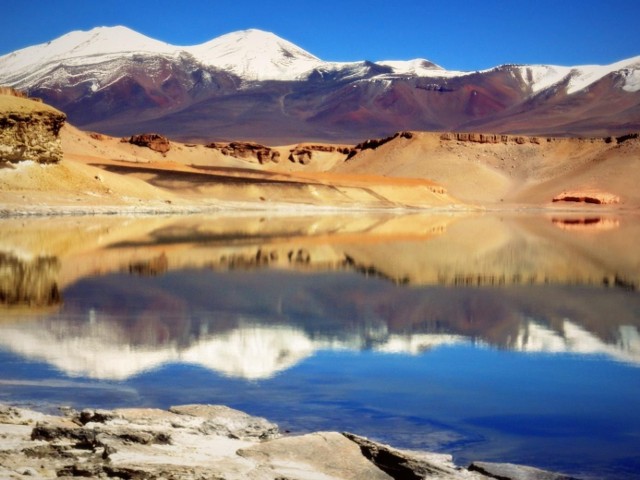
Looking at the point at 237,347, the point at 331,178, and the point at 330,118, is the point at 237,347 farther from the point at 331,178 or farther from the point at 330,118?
the point at 330,118

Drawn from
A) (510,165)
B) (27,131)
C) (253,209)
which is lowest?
(253,209)

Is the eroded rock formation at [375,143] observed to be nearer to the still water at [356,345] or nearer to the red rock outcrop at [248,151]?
the red rock outcrop at [248,151]

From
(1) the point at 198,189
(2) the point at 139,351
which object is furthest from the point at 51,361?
(1) the point at 198,189

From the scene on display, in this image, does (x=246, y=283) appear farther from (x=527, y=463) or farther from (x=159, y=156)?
(x=159, y=156)

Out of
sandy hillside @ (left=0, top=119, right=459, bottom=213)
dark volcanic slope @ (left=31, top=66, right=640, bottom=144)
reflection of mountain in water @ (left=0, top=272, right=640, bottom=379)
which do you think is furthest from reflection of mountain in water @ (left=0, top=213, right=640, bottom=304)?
dark volcanic slope @ (left=31, top=66, right=640, bottom=144)

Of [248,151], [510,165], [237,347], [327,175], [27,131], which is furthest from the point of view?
[248,151]

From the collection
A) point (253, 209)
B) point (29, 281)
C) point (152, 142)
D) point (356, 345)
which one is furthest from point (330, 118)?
point (356, 345)

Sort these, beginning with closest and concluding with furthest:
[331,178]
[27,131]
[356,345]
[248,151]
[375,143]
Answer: [356,345] → [27,131] → [331,178] → [248,151] → [375,143]

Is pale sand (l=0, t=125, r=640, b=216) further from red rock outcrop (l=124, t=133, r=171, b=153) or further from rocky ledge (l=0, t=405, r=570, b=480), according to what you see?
rocky ledge (l=0, t=405, r=570, b=480)

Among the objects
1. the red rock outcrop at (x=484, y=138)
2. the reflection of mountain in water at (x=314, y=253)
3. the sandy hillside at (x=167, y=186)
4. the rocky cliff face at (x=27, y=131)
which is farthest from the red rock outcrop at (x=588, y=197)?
the rocky cliff face at (x=27, y=131)
